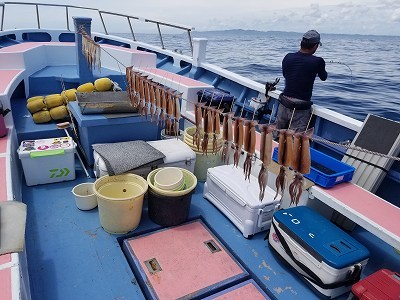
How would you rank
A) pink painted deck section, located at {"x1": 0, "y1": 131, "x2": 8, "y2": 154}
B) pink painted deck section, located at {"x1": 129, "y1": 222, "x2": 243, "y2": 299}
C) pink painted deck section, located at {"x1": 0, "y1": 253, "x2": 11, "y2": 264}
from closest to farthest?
1. pink painted deck section, located at {"x1": 0, "y1": 253, "x2": 11, "y2": 264}
2. pink painted deck section, located at {"x1": 129, "y1": 222, "x2": 243, "y2": 299}
3. pink painted deck section, located at {"x1": 0, "y1": 131, "x2": 8, "y2": 154}

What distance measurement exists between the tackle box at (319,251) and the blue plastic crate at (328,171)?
44 cm

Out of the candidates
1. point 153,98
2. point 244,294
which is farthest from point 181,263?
point 153,98

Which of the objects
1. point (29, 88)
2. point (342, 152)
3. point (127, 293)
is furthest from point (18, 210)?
point (29, 88)

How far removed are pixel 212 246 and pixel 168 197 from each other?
0.81 m

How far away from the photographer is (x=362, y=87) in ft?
42.7

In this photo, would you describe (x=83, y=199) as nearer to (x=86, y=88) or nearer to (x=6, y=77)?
(x=86, y=88)

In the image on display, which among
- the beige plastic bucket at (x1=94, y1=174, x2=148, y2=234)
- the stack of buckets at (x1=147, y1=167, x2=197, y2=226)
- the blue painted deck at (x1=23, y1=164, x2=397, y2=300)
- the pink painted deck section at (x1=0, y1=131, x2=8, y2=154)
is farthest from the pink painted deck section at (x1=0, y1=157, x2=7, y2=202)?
the stack of buckets at (x1=147, y1=167, x2=197, y2=226)

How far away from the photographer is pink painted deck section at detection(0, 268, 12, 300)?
71.6 inches

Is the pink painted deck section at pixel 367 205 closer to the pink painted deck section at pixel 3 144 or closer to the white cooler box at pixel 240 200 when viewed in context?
the white cooler box at pixel 240 200

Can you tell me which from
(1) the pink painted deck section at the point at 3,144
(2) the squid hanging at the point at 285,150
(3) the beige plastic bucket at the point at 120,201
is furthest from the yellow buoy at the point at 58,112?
(2) the squid hanging at the point at 285,150

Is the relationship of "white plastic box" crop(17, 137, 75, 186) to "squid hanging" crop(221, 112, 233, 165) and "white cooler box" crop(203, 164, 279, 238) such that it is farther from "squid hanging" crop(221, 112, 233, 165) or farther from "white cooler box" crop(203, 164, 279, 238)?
"squid hanging" crop(221, 112, 233, 165)

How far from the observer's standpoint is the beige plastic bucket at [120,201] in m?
3.30

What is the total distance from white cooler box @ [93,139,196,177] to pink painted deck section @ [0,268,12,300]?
1.95 metres

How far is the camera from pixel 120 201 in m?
3.26
